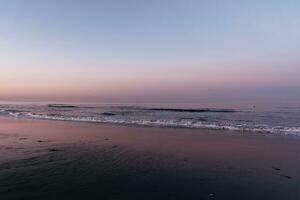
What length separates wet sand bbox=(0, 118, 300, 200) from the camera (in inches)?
249

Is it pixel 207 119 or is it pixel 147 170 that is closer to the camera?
pixel 147 170

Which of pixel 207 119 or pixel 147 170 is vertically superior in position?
pixel 207 119

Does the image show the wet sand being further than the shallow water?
No

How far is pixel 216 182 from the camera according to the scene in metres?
7.19

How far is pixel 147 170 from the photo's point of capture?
8.17m

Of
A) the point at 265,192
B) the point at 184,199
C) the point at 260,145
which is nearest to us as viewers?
the point at 184,199

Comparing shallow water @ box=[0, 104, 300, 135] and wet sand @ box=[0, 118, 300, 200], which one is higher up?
shallow water @ box=[0, 104, 300, 135]

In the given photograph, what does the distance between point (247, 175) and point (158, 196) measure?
312cm

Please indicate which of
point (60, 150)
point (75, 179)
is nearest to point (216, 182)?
point (75, 179)

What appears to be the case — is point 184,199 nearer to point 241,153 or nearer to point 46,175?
point 46,175

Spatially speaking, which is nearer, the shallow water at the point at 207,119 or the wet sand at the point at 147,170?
the wet sand at the point at 147,170

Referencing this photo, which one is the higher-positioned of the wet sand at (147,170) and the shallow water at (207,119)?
the shallow water at (207,119)

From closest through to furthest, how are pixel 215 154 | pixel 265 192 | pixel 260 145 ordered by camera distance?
pixel 265 192 → pixel 215 154 → pixel 260 145

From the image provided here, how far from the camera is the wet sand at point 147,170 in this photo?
6316 millimetres
